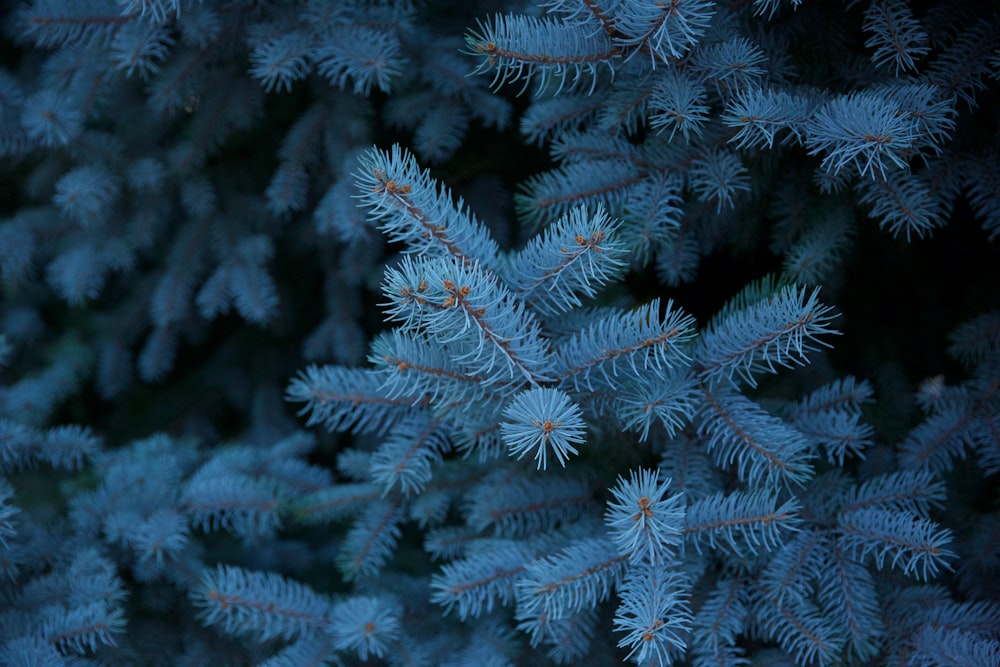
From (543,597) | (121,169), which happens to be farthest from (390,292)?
(121,169)

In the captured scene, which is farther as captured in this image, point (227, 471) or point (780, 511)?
point (227, 471)

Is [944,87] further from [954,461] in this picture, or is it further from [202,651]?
[202,651]

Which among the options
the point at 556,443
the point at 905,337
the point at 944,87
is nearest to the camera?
the point at 556,443

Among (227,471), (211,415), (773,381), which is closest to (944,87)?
(773,381)

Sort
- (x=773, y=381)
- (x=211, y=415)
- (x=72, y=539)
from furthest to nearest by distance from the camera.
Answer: (x=211, y=415), (x=773, y=381), (x=72, y=539)

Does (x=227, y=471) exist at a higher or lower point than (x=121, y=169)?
lower

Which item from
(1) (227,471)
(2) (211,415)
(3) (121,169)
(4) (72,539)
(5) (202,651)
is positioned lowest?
(2) (211,415)
